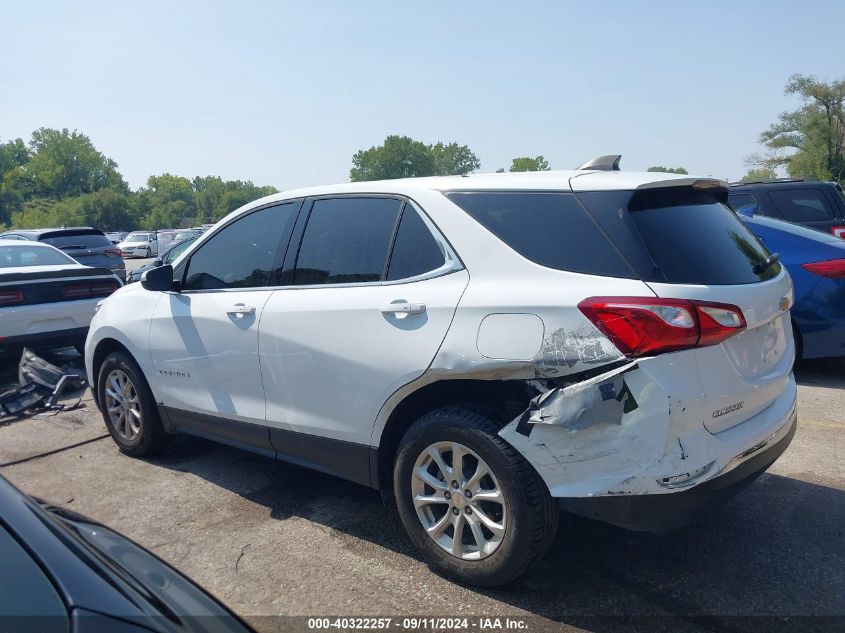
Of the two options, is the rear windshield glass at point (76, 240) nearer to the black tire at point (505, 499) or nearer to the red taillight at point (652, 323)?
the black tire at point (505, 499)

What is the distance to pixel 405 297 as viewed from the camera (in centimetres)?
325

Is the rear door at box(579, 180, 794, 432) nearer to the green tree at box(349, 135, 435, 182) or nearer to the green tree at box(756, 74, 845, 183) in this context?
the green tree at box(756, 74, 845, 183)

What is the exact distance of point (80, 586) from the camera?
1405mm

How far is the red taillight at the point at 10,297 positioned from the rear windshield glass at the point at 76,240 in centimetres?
798

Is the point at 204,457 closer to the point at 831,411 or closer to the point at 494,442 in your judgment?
the point at 494,442

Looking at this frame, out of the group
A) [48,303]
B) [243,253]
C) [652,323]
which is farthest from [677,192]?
[48,303]

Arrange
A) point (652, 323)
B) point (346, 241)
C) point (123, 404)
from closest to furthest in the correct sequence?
point (652, 323), point (346, 241), point (123, 404)

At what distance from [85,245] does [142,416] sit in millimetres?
11935

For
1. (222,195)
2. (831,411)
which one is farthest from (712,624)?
(222,195)

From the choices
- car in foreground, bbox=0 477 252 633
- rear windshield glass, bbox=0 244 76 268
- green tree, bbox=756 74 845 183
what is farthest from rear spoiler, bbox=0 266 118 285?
green tree, bbox=756 74 845 183

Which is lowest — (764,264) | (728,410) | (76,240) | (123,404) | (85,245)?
(123,404)

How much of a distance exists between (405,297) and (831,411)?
3949mm

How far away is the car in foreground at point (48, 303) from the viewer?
23.2ft

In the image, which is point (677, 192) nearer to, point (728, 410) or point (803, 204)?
point (728, 410)
